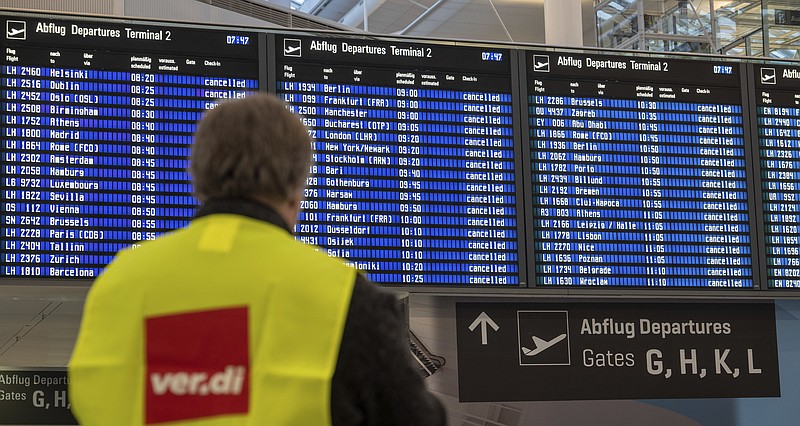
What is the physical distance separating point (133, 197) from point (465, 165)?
4.98 feet

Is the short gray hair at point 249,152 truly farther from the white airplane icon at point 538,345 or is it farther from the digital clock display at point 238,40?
the white airplane icon at point 538,345

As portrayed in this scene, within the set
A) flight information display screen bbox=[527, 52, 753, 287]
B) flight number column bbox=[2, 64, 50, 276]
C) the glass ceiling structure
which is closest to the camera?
flight number column bbox=[2, 64, 50, 276]

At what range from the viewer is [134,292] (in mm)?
1483

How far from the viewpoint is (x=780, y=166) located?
548 cm

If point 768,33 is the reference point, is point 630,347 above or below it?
below

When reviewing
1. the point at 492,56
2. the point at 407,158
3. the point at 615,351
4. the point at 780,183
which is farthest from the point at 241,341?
the point at 780,183

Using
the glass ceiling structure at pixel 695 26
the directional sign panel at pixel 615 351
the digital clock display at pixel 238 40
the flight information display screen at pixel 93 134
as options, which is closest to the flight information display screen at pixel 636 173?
the directional sign panel at pixel 615 351

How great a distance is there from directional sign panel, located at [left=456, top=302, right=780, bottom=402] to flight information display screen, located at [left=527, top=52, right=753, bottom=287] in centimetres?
39

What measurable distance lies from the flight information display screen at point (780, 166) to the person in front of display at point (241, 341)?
4239 mm

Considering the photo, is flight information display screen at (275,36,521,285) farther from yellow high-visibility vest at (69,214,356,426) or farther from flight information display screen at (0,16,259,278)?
yellow high-visibility vest at (69,214,356,426)

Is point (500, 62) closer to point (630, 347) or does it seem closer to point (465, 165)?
point (465, 165)

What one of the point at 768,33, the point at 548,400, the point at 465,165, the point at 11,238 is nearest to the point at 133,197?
the point at 11,238

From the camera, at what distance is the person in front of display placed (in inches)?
56.7

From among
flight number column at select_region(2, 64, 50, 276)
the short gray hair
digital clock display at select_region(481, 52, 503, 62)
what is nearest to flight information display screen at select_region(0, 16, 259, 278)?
flight number column at select_region(2, 64, 50, 276)
